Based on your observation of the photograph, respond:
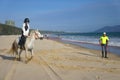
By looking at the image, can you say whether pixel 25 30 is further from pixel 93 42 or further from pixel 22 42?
pixel 93 42

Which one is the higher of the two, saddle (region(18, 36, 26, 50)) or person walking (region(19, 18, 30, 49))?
person walking (region(19, 18, 30, 49))

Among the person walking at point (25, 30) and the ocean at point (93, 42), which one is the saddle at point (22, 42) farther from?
the ocean at point (93, 42)

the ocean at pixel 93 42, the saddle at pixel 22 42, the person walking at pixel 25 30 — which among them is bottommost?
the ocean at pixel 93 42

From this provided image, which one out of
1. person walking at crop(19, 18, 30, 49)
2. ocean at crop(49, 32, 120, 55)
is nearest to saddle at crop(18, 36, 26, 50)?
person walking at crop(19, 18, 30, 49)

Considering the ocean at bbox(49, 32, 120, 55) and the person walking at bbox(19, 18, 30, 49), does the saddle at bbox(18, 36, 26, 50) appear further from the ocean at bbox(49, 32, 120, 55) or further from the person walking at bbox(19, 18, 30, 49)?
the ocean at bbox(49, 32, 120, 55)

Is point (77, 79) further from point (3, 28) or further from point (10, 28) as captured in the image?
point (10, 28)

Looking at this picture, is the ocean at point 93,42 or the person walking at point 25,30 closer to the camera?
the person walking at point 25,30

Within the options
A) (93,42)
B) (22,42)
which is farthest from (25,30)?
(93,42)

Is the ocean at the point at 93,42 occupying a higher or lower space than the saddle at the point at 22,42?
lower

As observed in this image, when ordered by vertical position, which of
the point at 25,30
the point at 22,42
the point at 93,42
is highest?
the point at 25,30

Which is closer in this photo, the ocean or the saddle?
the saddle

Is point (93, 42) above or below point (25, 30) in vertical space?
below

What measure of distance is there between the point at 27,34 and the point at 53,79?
565cm

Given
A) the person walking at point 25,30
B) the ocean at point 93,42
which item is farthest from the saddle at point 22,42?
the ocean at point 93,42
